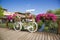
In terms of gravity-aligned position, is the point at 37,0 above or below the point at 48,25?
above

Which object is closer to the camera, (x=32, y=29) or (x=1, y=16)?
(x=32, y=29)

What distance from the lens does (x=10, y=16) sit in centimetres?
454

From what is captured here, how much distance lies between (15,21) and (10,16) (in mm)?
264

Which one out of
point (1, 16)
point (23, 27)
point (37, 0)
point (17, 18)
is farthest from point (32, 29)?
point (1, 16)

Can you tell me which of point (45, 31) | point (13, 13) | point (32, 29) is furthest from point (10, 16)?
point (45, 31)

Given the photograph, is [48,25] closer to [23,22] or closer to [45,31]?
[45,31]

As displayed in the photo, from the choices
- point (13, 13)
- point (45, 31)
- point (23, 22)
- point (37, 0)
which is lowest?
point (45, 31)

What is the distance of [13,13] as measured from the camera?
4.43 metres

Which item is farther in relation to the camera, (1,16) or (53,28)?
(1,16)

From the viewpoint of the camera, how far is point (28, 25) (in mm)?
A: 4238

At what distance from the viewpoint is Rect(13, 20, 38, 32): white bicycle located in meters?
4.15

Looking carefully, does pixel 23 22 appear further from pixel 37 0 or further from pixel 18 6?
pixel 37 0

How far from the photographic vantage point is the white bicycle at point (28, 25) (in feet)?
13.6

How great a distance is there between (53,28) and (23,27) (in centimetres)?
101
